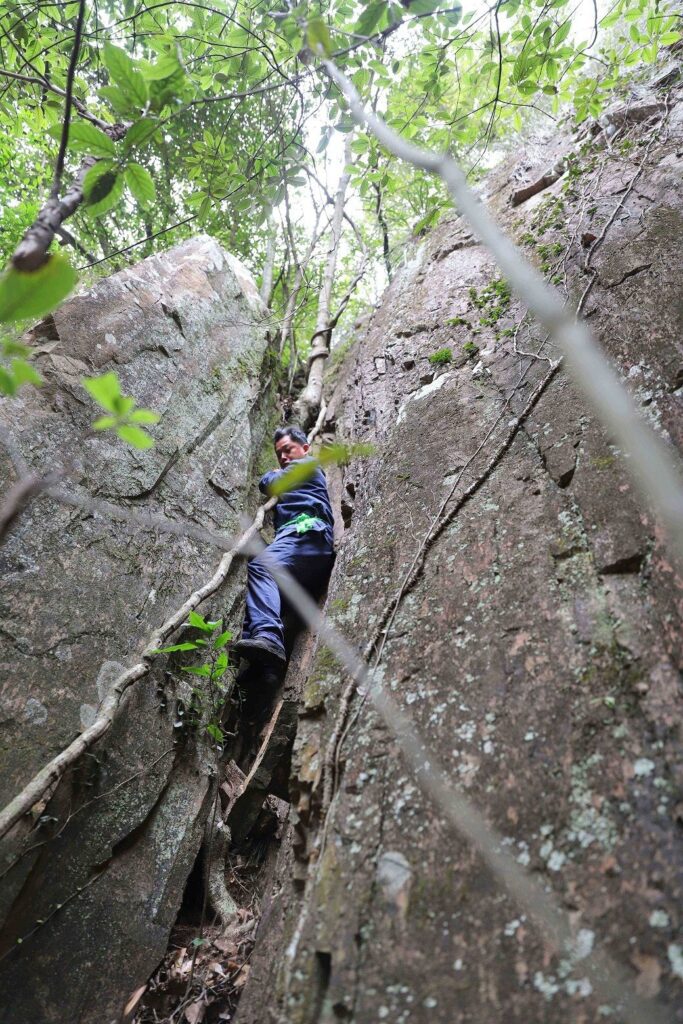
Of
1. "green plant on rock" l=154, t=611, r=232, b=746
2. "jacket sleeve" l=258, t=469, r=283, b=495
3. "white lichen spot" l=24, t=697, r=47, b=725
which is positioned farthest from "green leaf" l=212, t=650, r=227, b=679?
"jacket sleeve" l=258, t=469, r=283, b=495

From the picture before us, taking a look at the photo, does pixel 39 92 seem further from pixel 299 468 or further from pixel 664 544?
pixel 664 544

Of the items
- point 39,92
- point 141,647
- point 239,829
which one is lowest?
point 239,829

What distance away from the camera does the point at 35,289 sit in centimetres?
97

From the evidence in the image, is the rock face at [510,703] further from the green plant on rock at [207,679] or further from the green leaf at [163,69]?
the green leaf at [163,69]

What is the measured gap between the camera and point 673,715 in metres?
1.67

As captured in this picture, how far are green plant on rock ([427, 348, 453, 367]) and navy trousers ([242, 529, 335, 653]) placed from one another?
1.55 m

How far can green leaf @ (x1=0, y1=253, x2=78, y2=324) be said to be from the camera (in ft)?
3.17

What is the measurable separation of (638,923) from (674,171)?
4.24 meters

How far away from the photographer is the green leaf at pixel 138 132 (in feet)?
5.25

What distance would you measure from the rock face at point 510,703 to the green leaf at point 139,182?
1.89 meters

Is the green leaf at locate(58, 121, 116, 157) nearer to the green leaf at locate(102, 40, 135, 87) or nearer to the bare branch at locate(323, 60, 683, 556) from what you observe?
the green leaf at locate(102, 40, 135, 87)

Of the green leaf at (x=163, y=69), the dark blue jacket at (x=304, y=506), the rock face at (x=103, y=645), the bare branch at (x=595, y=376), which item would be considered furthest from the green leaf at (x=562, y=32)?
the rock face at (x=103, y=645)

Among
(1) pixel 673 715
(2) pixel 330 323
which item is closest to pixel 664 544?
(1) pixel 673 715

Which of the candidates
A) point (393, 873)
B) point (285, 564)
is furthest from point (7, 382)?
point (285, 564)
